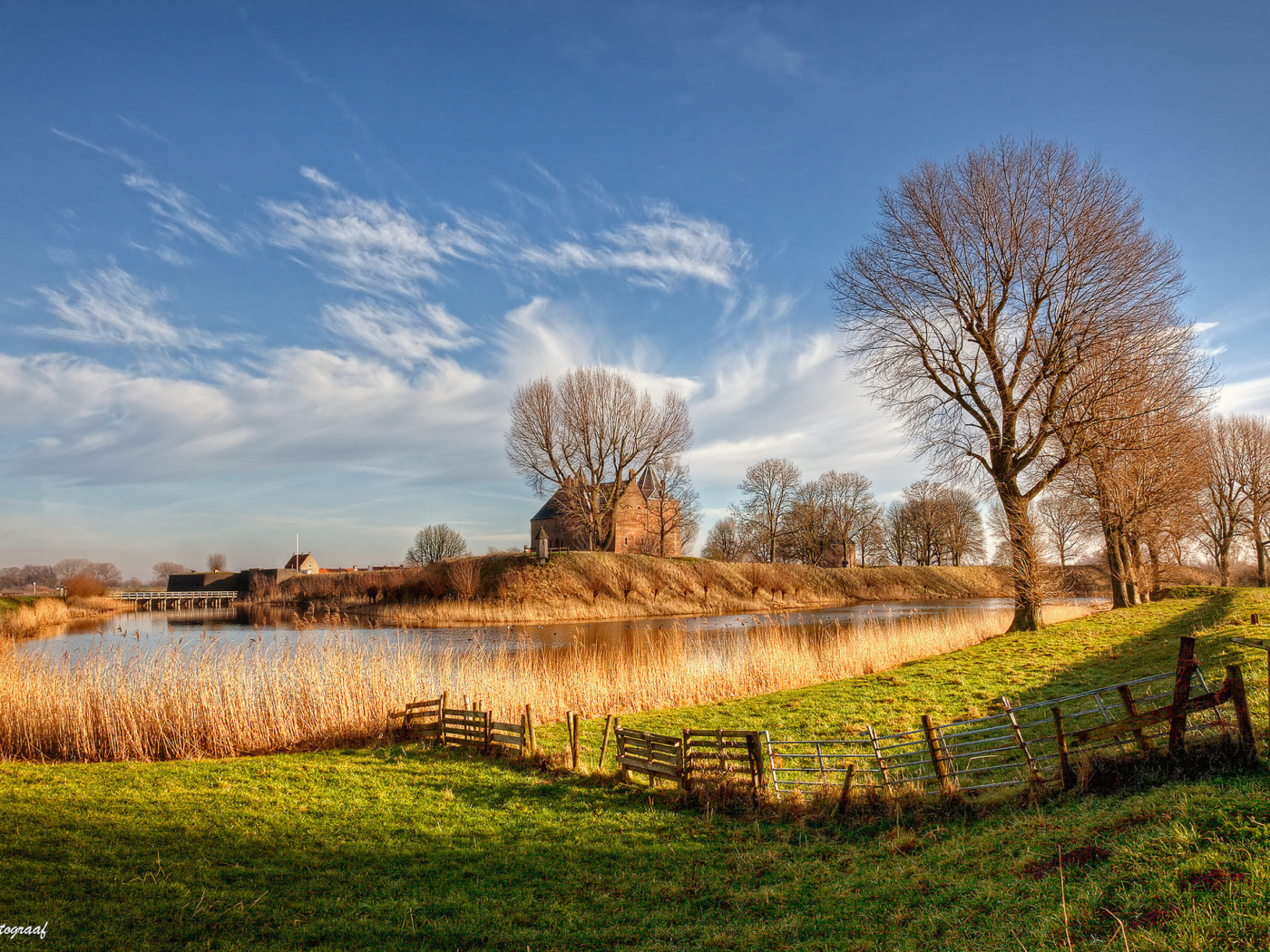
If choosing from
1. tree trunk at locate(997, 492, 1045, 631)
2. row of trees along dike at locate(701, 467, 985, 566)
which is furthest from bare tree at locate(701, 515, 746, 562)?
tree trunk at locate(997, 492, 1045, 631)

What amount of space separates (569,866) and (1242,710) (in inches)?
228

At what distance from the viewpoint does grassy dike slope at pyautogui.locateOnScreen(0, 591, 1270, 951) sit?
4117 millimetres

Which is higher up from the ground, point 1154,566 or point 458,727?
point 1154,566

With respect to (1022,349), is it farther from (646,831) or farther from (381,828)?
(381,828)

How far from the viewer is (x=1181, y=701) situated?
18.7 ft

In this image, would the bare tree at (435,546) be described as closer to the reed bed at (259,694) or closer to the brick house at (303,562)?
the brick house at (303,562)

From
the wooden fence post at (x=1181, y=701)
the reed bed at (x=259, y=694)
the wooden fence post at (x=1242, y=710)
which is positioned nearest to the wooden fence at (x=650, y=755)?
the reed bed at (x=259, y=694)

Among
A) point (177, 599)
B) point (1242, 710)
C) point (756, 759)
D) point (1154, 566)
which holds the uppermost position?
point (1154, 566)

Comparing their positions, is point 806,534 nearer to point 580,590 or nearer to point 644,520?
point 644,520

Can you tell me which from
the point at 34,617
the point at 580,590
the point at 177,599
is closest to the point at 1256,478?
the point at 580,590

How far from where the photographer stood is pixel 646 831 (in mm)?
7352

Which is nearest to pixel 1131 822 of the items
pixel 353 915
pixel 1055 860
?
pixel 1055 860

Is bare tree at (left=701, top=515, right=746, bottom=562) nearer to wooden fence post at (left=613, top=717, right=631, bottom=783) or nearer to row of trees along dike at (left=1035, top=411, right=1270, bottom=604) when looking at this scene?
row of trees along dike at (left=1035, top=411, right=1270, bottom=604)

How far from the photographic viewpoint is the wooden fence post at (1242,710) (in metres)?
5.26
